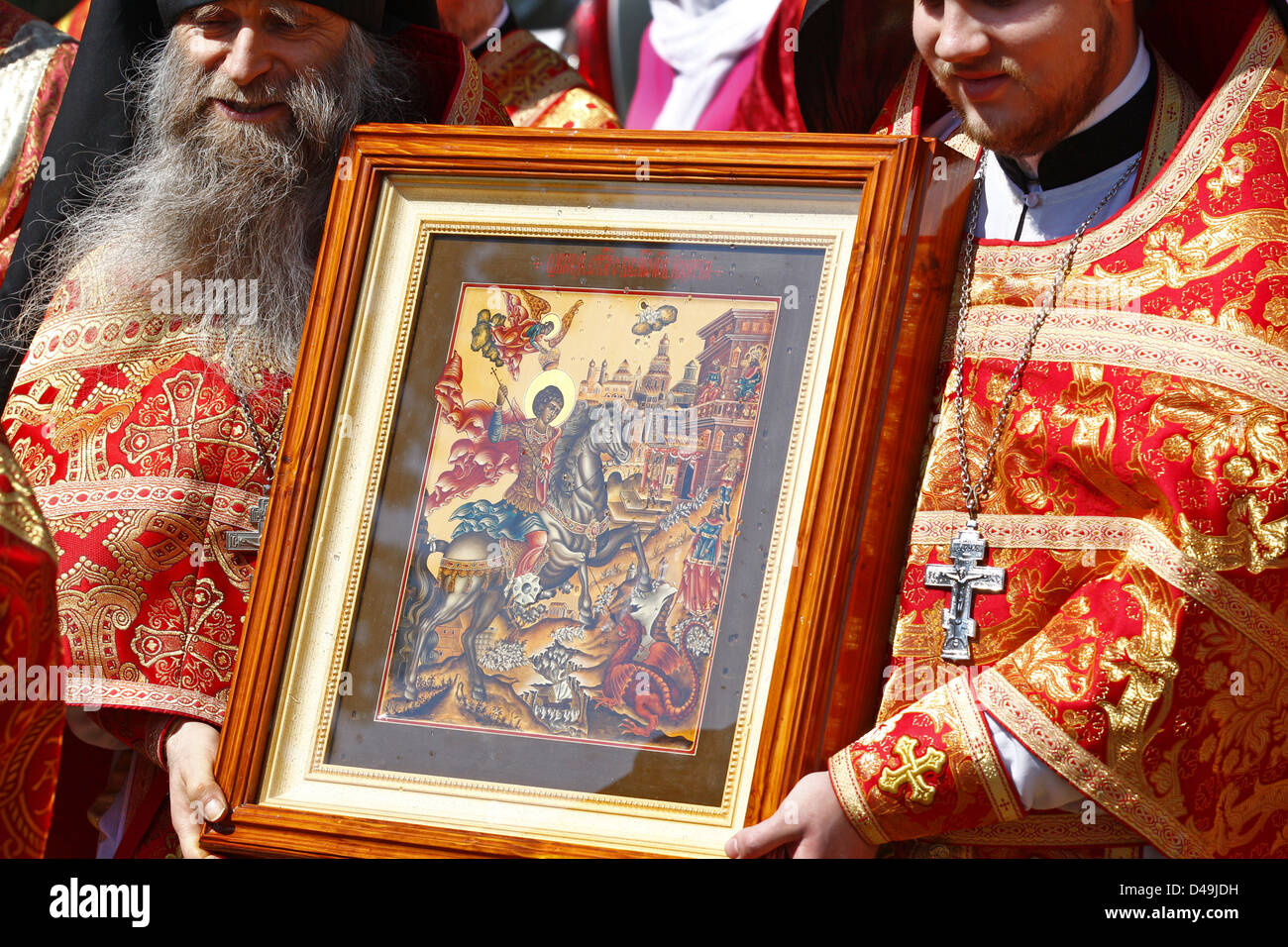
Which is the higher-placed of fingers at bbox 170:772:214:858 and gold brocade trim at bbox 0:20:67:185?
gold brocade trim at bbox 0:20:67:185

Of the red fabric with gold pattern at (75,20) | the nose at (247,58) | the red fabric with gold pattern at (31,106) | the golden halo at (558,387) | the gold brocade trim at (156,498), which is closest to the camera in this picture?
the golden halo at (558,387)

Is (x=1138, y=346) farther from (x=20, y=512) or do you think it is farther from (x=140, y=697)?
(x=140, y=697)

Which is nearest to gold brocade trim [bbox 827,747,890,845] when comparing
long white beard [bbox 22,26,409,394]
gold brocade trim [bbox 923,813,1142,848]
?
gold brocade trim [bbox 923,813,1142,848]

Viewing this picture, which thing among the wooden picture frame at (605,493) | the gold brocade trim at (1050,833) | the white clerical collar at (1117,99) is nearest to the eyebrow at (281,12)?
the wooden picture frame at (605,493)

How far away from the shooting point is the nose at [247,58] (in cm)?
284

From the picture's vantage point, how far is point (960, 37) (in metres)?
2.29

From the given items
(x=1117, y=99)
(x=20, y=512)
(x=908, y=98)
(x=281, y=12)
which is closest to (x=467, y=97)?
(x=281, y=12)

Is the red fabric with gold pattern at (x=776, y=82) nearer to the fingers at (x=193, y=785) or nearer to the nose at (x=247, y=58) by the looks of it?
the nose at (x=247, y=58)

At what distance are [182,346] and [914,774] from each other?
1.66 meters

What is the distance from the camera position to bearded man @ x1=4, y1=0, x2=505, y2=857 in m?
2.67

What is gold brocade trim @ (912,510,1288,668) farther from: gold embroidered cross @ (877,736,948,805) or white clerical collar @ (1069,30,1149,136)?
white clerical collar @ (1069,30,1149,136)

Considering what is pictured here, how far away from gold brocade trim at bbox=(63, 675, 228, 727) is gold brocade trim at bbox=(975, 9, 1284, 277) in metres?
1.61
